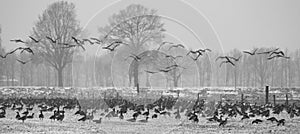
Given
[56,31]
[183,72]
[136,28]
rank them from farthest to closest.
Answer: [183,72] → [56,31] → [136,28]

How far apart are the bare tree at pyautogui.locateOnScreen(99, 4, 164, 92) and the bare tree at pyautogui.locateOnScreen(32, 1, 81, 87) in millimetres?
7523

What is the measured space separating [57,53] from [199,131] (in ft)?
126

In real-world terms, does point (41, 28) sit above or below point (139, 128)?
above

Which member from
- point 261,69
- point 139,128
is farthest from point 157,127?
point 261,69

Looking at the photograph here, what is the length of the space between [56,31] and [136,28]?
1092 centimetres

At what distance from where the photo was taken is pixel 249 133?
1452cm

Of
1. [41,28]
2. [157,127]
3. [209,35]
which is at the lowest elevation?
[157,127]

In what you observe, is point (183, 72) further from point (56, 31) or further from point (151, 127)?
point (151, 127)

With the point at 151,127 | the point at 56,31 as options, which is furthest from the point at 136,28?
the point at 151,127

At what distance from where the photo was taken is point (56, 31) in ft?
167

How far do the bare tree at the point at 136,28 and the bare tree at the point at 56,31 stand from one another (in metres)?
7.52

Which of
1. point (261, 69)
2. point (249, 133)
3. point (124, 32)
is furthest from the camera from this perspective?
point (261, 69)

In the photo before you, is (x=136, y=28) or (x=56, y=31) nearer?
(x=136, y=28)

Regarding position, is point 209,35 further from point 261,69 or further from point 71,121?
point 261,69
